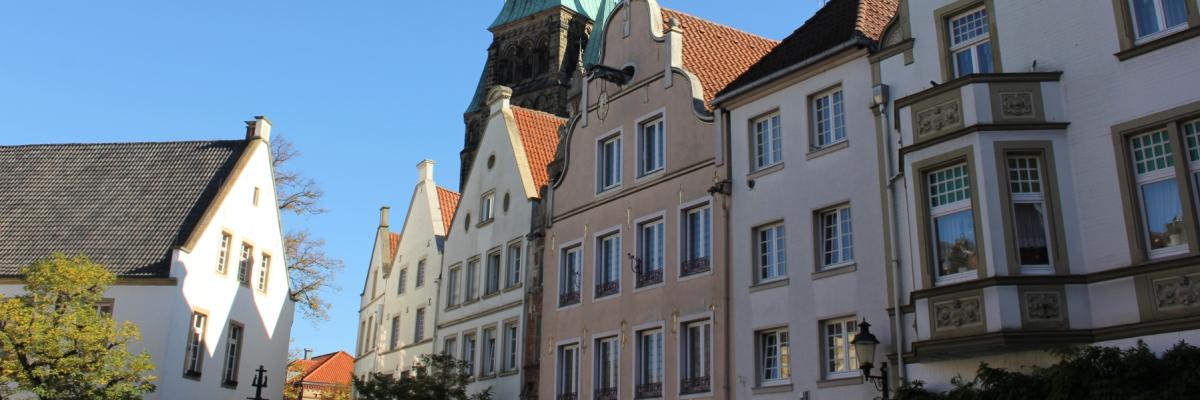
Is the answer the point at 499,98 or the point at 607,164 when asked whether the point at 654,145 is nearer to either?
the point at 607,164

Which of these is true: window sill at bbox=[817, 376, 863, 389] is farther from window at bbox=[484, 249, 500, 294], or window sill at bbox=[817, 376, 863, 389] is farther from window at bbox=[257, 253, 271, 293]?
window at bbox=[257, 253, 271, 293]

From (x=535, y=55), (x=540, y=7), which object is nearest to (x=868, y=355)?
(x=535, y=55)

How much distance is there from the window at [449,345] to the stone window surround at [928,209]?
64.7ft

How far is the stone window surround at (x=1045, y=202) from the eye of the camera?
15805 mm

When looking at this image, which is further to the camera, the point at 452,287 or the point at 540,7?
the point at 540,7

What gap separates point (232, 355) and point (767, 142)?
1847 cm

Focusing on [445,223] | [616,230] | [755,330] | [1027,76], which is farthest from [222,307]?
[1027,76]

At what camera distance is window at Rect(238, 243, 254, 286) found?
34.0 m

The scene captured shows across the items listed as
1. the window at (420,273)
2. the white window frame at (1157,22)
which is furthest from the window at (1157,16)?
the window at (420,273)

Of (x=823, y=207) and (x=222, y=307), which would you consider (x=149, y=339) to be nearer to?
(x=222, y=307)

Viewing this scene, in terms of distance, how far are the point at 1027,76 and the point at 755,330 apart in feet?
23.6

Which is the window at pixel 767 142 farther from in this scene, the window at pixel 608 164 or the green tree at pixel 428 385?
the green tree at pixel 428 385

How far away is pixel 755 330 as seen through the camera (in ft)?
70.8

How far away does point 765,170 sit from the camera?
22266 millimetres
